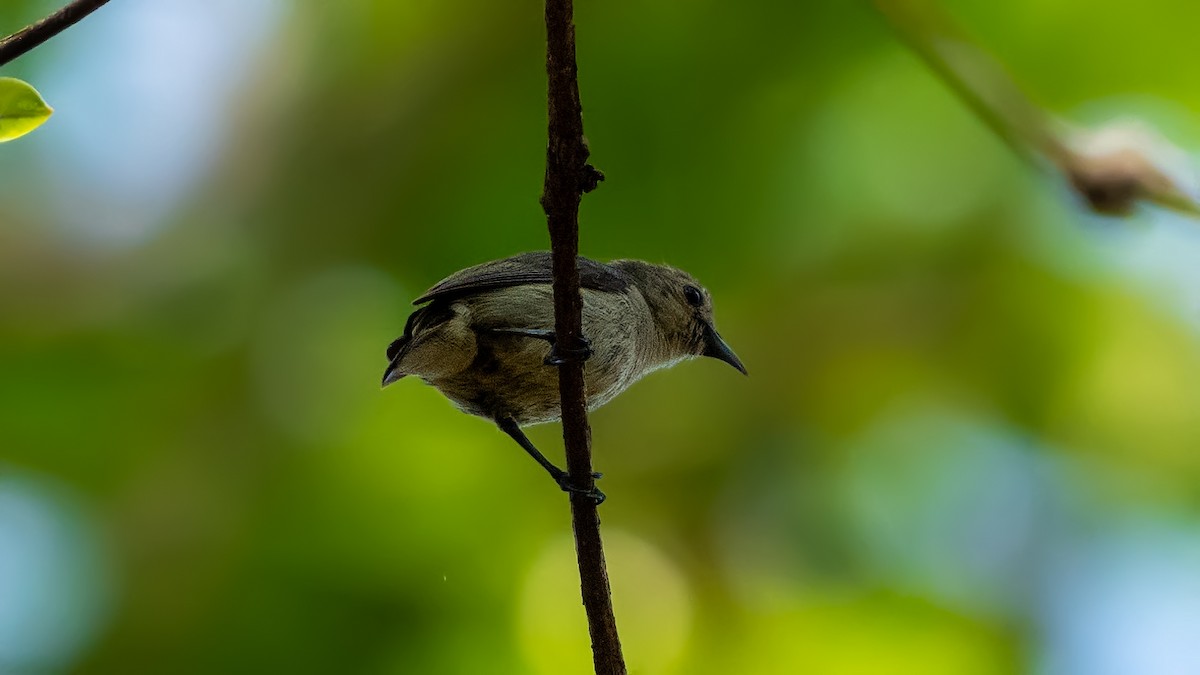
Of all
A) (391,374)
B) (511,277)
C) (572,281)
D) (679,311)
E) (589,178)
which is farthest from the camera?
(679,311)

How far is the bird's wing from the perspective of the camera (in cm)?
→ 380

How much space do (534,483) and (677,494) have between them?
1.98 feet

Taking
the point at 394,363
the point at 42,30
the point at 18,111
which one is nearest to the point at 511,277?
the point at 394,363

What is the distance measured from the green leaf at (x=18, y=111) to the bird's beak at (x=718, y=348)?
3.40 m

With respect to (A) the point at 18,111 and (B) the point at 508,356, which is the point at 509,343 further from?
(A) the point at 18,111

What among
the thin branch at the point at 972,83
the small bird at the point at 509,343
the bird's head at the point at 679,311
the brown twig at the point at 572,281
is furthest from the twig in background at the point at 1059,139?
the bird's head at the point at 679,311

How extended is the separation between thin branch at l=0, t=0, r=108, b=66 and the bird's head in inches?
129

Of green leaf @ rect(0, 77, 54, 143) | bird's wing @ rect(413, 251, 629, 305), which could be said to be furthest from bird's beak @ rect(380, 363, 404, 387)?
green leaf @ rect(0, 77, 54, 143)

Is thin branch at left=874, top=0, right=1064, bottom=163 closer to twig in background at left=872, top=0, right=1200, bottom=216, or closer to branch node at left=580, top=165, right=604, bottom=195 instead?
twig in background at left=872, top=0, right=1200, bottom=216

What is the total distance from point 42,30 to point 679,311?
344cm

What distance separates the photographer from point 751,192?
4.96 meters

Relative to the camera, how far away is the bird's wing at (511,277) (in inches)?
150

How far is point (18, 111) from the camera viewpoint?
1.55 m

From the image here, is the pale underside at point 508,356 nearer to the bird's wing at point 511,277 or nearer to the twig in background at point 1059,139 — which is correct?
the bird's wing at point 511,277
